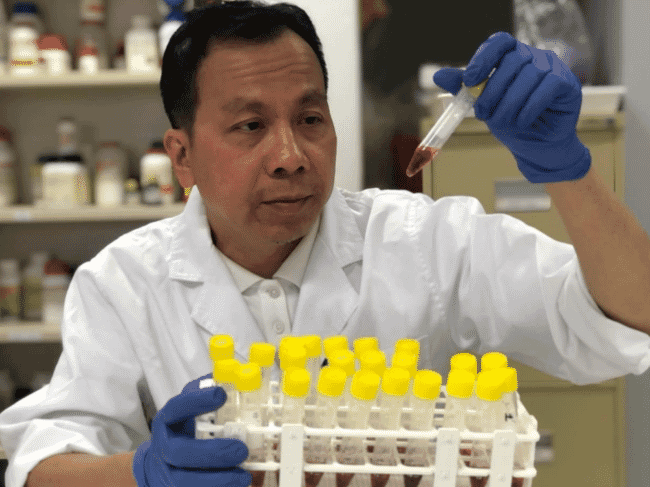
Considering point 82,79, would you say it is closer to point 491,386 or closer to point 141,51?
point 141,51

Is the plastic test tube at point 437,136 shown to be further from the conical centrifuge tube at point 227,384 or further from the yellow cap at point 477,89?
the conical centrifuge tube at point 227,384

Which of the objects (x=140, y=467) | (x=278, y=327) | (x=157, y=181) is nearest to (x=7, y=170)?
(x=157, y=181)

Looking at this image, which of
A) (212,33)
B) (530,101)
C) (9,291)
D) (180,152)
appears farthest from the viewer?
(9,291)

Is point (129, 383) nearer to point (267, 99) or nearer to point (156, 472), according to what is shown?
point (156, 472)

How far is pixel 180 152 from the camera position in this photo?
4.19ft

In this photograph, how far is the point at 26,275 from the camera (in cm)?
252

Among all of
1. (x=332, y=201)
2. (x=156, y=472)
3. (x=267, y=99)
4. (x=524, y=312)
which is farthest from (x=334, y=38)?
(x=156, y=472)

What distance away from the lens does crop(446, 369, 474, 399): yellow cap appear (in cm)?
68

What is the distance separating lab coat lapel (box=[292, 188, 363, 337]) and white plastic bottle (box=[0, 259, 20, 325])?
1.61m

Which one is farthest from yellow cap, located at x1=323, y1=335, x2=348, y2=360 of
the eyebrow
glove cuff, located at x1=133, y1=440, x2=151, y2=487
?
the eyebrow

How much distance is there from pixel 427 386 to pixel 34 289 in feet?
7.11

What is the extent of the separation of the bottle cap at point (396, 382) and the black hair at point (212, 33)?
2.21 ft

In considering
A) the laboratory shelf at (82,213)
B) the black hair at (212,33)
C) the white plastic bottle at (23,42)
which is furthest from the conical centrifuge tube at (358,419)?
the white plastic bottle at (23,42)

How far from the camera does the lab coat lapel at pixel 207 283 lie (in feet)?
3.87
